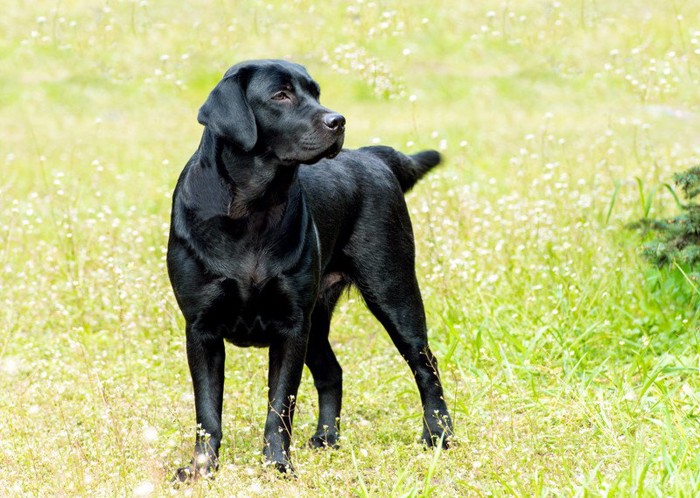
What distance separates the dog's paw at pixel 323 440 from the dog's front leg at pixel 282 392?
0.43 m

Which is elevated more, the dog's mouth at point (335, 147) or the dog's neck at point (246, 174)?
the dog's mouth at point (335, 147)

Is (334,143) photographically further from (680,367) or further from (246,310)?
(680,367)

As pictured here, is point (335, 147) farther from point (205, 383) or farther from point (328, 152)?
point (205, 383)

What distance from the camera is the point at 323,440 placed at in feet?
15.1

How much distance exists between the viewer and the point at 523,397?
4590mm

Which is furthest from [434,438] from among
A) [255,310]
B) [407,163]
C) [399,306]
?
[407,163]

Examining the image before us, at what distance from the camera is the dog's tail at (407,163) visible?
16.4 ft

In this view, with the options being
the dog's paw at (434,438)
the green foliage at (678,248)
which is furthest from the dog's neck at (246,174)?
the green foliage at (678,248)

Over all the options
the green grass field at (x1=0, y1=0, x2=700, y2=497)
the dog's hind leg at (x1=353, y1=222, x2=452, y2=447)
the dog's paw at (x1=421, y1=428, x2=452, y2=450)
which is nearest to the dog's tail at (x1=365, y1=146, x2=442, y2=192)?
the green grass field at (x1=0, y1=0, x2=700, y2=497)

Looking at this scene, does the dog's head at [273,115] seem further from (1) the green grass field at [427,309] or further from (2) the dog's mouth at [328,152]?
(1) the green grass field at [427,309]

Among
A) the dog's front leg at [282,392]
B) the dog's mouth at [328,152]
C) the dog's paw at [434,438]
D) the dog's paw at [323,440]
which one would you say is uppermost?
the dog's mouth at [328,152]

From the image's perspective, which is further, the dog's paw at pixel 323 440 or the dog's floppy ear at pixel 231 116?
the dog's paw at pixel 323 440

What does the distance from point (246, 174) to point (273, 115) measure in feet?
0.86

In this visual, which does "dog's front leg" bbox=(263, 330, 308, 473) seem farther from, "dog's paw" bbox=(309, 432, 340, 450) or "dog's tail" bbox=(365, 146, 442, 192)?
"dog's tail" bbox=(365, 146, 442, 192)
